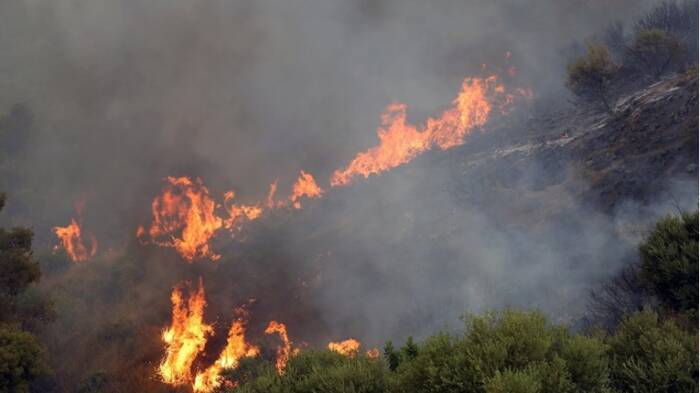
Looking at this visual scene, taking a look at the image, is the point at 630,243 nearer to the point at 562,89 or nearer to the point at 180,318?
the point at 180,318

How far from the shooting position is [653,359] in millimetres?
9695

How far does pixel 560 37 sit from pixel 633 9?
7539mm

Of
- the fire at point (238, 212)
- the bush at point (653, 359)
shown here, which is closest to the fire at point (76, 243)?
the fire at point (238, 212)

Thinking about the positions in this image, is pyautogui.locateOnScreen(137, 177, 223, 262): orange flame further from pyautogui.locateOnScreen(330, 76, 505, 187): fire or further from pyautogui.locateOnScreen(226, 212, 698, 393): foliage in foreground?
pyautogui.locateOnScreen(226, 212, 698, 393): foliage in foreground

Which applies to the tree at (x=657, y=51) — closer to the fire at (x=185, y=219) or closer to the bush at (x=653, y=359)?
the bush at (x=653, y=359)

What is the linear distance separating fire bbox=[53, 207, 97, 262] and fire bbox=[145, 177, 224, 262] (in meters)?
7.68

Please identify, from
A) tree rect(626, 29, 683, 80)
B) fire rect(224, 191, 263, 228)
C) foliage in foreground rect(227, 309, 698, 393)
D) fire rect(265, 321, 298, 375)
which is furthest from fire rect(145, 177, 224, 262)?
tree rect(626, 29, 683, 80)

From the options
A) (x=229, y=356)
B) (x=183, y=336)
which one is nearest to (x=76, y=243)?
(x=183, y=336)

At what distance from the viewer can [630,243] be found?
18875 millimetres

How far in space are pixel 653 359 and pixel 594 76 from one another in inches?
1040

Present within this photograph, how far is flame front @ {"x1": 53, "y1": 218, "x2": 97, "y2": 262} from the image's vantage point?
143 feet

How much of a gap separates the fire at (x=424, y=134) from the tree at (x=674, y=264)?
26836 millimetres

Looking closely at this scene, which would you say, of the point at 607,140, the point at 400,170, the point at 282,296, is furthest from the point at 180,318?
the point at 607,140

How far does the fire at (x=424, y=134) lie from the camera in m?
41.2
